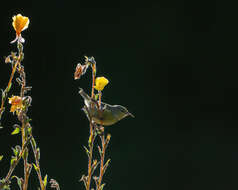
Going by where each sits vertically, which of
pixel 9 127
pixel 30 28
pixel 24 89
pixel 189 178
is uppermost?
pixel 30 28

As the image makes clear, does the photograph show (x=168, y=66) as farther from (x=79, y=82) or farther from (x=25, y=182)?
(x=25, y=182)

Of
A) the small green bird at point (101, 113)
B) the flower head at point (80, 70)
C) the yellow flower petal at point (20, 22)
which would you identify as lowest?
the small green bird at point (101, 113)

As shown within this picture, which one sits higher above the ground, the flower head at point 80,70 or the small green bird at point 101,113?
the flower head at point 80,70

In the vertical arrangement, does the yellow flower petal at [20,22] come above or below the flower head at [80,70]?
above

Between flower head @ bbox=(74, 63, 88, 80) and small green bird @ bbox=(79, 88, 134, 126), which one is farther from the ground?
flower head @ bbox=(74, 63, 88, 80)

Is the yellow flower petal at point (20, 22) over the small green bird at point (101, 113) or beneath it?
over

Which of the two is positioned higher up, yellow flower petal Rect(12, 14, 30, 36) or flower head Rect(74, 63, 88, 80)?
yellow flower petal Rect(12, 14, 30, 36)

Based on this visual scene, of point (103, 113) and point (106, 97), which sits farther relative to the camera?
point (106, 97)

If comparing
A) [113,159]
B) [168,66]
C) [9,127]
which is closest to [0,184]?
[9,127]

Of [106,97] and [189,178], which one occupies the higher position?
[106,97]

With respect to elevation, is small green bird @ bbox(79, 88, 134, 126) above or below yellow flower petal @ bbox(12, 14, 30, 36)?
below

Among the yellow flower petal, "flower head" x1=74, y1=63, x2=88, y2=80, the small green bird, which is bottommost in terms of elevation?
the small green bird
